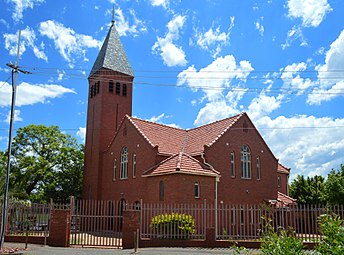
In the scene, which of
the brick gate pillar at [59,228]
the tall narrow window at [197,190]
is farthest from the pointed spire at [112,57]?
the brick gate pillar at [59,228]

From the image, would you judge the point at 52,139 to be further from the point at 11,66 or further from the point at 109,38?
the point at 11,66

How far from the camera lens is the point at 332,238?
5.31 m

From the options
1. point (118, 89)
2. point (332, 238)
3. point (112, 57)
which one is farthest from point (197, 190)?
point (332, 238)

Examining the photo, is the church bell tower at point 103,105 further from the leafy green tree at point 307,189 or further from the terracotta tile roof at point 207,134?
the leafy green tree at point 307,189

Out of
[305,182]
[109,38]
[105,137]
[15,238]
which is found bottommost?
[15,238]

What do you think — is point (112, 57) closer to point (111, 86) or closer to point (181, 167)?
point (111, 86)

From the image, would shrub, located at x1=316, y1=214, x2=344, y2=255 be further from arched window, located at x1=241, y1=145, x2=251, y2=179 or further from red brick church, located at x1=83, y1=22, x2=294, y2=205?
arched window, located at x1=241, y1=145, x2=251, y2=179

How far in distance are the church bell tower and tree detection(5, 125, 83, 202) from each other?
5575 millimetres

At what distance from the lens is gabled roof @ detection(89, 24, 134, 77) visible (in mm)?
37500

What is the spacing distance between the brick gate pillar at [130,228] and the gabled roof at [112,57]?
20.1m

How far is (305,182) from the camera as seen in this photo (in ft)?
158

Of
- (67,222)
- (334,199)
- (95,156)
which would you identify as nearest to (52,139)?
(95,156)

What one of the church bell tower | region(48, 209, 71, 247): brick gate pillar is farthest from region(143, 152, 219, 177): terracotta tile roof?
the church bell tower

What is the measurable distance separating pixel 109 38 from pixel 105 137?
34.2 feet
